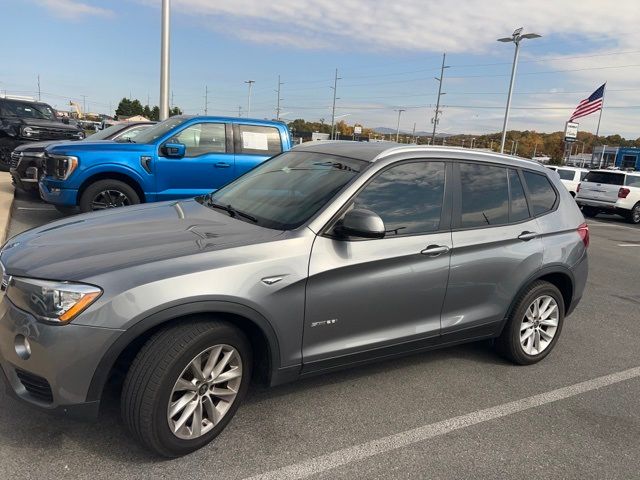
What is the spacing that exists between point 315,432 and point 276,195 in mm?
1546

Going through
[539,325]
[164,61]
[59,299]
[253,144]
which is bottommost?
[539,325]

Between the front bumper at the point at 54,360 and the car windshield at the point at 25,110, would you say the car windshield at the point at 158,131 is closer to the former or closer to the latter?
the front bumper at the point at 54,360

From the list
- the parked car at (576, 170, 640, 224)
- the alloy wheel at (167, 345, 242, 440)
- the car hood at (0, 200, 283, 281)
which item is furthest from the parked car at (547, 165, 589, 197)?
the alloy wheel at (167, 345, 242, 440)

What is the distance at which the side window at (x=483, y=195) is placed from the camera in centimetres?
366

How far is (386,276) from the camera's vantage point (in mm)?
3145

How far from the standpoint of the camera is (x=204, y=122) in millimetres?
7879

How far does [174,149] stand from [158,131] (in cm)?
85

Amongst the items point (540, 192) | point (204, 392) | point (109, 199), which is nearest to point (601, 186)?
point (540, 192)

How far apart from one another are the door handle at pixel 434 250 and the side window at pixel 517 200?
0.83 metres

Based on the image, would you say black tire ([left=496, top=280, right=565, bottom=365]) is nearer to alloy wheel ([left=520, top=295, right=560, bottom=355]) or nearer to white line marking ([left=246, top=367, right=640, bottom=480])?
alloy wheel ([left=520, top=295, right=560, bottom=355])

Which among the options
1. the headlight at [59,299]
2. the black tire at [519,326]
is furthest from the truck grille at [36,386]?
the black tire at [519,326]

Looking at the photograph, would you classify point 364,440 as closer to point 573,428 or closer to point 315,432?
point 315,432

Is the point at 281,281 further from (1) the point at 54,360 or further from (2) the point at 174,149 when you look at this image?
(2) the point at 174,149

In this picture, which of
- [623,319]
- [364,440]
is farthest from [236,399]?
[623,319]
